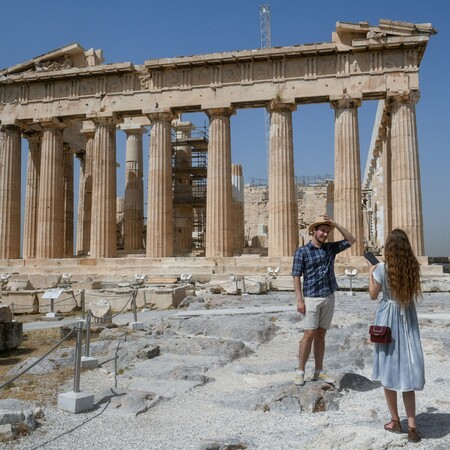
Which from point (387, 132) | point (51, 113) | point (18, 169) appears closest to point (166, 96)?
point (51, 113)

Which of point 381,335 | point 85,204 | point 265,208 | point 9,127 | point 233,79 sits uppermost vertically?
point 233,79

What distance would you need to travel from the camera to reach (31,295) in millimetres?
15109

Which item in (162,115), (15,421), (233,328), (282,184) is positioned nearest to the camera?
(15,421)

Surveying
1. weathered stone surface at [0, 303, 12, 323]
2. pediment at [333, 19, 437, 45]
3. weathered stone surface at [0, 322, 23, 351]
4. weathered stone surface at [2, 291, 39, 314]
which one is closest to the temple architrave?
pediment at [333, 19, 437, 45]

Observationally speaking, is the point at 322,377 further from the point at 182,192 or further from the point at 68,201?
the point at 68,201

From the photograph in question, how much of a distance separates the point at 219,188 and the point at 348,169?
6.03 m

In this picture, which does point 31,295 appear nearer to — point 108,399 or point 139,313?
point 139,313

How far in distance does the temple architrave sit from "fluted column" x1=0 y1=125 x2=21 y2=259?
6cm

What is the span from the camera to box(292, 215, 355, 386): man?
588cm

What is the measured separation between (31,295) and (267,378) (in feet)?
34.6

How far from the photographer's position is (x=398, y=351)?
4.54m

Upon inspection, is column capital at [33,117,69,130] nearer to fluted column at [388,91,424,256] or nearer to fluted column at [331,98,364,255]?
fluted column at [331,98,364,255]

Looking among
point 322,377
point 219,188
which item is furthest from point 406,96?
point 322,377

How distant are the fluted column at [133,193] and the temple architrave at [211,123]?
0.08 meters
